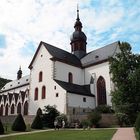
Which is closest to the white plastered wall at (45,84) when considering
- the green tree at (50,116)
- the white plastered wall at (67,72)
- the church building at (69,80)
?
the church building at (69,80)

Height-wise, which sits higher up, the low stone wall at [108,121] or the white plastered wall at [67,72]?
the white plastered wall at [67,72]

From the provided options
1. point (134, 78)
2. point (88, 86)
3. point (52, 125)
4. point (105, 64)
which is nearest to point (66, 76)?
point (88, 86)

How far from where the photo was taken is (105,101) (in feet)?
150

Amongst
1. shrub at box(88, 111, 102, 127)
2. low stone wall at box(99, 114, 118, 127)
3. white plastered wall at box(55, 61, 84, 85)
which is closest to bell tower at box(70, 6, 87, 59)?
white plastered wall at box(55, 61, 84, 85)

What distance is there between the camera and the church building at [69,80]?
42875mm

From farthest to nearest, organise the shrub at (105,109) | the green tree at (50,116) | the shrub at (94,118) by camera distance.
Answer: the shrub at (105,109), the green tree at (50,116), the shrub at (94,118)

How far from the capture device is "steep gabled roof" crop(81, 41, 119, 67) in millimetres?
47950

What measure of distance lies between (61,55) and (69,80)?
17.6 ft

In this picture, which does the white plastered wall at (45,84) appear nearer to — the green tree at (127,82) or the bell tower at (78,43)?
the green tree at (127,82)

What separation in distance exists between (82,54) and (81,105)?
16606 millimetres

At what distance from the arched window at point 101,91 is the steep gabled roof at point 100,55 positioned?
376 cm

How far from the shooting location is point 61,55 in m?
50.1

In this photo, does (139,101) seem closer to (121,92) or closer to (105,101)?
(121,92)

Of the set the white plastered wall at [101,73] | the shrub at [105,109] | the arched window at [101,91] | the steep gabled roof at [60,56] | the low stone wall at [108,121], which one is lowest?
the low stone wall at [108,121]
